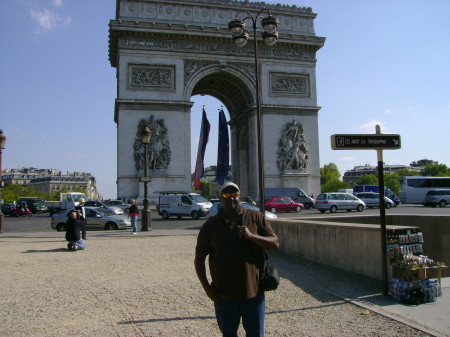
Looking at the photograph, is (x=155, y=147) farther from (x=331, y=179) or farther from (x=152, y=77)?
(x=331, y=179)

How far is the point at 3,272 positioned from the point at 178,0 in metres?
30.2

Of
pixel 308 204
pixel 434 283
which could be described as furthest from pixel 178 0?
pixel 434 283

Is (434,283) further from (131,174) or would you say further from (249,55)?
(249,55)

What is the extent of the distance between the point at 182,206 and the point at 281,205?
7494 mm

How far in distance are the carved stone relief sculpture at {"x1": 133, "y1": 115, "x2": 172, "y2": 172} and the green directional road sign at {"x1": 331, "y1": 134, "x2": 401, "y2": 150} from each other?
2745 centimetres

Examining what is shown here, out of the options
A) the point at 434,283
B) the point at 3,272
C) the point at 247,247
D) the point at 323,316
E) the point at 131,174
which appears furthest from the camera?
the point at 131,174

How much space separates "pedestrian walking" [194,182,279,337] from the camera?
3.39m

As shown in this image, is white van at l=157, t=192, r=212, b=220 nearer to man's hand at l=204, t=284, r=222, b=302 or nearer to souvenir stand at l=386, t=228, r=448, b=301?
souvenir stand at l=386, t=228, r=448, b=301

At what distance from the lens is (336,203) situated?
3012 cm

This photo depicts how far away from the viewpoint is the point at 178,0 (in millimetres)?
34938

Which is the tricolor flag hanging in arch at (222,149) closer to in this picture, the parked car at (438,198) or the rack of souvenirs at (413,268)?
the parked car at (438,198)

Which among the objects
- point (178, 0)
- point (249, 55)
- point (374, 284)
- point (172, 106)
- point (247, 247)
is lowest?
point (374, 284)

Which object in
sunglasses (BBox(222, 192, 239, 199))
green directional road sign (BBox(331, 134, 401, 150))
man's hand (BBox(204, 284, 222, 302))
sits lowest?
man's hand (BBox(204, 284, 222, 302))

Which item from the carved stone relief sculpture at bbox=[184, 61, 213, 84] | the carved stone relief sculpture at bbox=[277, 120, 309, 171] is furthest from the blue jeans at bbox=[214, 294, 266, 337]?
the carved stone relief sculpture at bbox=[277, 120, 309, 171]
